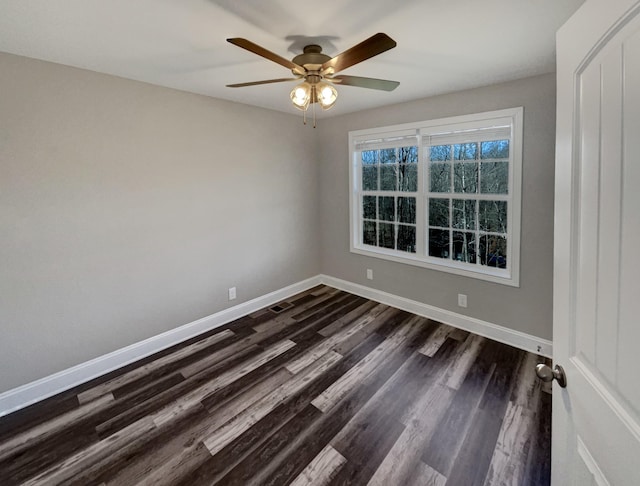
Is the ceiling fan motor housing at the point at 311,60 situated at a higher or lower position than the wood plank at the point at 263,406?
higher

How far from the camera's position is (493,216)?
10.1ft

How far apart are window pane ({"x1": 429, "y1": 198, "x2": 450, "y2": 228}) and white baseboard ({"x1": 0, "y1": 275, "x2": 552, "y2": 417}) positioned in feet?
3.13

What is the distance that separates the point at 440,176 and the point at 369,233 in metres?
1.21

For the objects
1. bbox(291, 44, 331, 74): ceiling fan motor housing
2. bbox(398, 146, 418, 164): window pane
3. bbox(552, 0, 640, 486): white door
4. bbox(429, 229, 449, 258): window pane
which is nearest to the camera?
bbox(552, 0, 640, 486): white door

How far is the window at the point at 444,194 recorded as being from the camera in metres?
2.90

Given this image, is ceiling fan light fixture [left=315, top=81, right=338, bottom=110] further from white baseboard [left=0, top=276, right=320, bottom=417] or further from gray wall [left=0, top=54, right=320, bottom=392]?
white baseboard [left=0, top=276, right=320, bottom=417]

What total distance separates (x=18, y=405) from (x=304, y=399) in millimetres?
2100

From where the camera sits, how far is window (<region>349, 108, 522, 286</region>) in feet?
9.52

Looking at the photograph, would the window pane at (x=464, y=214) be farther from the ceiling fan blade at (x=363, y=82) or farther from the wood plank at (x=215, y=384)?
the wood plank at (x=215, y=384)

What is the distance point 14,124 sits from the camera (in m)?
2.12

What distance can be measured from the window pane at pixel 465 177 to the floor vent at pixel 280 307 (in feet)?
7.83

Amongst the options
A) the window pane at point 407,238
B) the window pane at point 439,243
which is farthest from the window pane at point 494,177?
the window pane at point 407,238

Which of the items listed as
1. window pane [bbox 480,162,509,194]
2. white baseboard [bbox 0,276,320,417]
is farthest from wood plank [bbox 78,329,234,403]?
window pane [bbox 480,162,509,194]

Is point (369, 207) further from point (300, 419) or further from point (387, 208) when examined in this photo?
point (300, 419)
